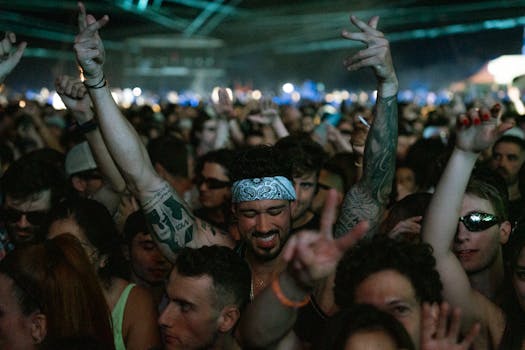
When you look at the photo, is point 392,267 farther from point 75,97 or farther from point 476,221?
point 75,97

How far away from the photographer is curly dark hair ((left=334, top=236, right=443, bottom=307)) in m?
3.28

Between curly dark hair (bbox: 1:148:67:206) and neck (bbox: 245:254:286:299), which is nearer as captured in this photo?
neck (bbox: 245:254:286:299)

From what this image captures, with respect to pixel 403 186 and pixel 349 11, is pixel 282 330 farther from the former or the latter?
pixel 349 11

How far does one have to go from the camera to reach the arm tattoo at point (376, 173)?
13.9ft

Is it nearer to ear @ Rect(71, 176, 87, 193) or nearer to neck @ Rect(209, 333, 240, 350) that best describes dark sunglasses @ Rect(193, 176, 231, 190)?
ear @ Rect(71, 176, 87, 193)

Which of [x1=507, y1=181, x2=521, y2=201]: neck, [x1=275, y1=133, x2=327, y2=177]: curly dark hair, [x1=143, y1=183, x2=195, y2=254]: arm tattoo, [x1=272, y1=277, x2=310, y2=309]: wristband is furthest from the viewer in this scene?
[x1=507, y1=181, x2=521, y2=201]: neck

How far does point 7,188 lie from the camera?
5480 millimetres

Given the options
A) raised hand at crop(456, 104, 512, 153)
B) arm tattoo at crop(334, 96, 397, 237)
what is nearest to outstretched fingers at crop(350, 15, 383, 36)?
arm tattoo at crop(334, 96, 397, 237)

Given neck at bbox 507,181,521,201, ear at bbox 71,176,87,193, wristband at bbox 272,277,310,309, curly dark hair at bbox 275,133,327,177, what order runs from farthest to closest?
neck at bbox 507,181,521,201, ear at bbox 71,176,87,193, curly dark hair at bbox 275,133,327,177, wristband at bbox 272,277,310,309

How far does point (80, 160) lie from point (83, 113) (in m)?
1.52

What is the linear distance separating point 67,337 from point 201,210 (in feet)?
10.9

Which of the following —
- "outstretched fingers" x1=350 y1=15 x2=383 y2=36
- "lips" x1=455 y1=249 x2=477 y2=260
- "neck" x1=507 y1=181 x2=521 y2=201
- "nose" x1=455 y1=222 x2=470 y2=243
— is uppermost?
"outstretched fingers" x1=350 y1=15 x2=383 y2=36

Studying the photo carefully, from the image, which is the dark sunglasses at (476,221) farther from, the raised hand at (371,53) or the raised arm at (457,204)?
the raised hand at (371,53)

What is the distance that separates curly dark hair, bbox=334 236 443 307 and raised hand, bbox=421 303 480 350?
0.47ft
